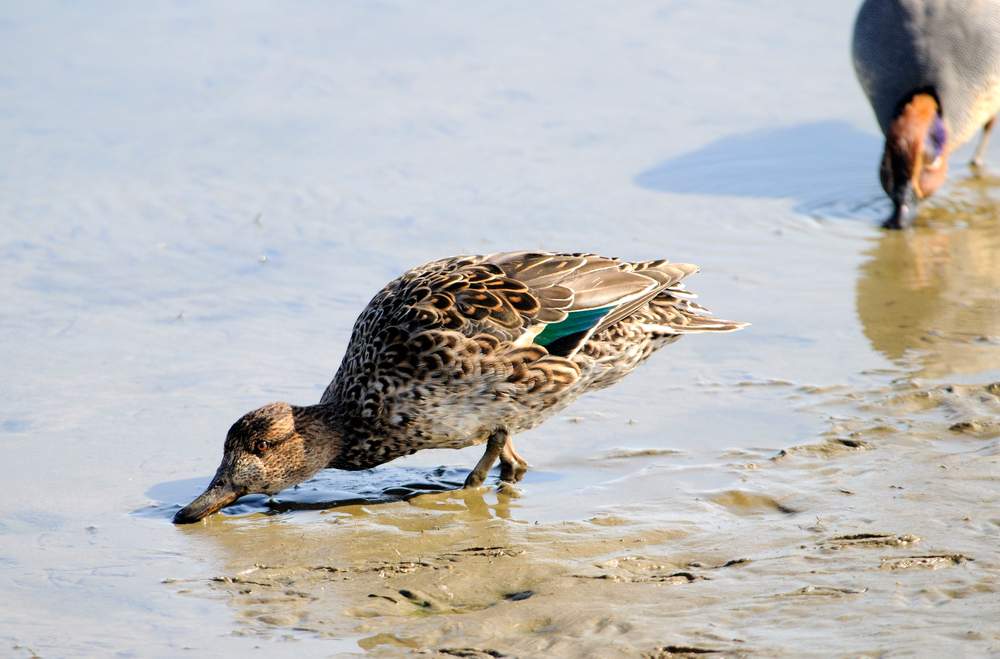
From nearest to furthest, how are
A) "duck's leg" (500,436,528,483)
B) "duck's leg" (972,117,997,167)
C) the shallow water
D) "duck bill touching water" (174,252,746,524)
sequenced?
1. the shallow water
2. "duck bill touching water" (174,252,746,524)
3. "duck's leg" (500,436,528,483)
4. "duck's leg" (972,117,997,167)

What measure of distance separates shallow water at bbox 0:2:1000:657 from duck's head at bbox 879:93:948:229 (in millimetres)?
274

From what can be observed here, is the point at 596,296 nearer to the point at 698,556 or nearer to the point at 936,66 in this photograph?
the point at 698,556

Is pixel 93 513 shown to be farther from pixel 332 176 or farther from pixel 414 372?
pixel 332 176

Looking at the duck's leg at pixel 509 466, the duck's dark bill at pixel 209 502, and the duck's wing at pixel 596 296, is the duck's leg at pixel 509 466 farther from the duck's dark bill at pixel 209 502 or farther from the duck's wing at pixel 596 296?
the duck's dark bill at pixel 209 502

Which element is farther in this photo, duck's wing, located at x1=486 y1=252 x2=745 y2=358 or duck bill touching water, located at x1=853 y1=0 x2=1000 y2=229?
duck bill touching water, located at x1=853 y1=0 x2=1000 y2=229

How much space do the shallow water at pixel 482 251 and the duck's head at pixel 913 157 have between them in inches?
10.8

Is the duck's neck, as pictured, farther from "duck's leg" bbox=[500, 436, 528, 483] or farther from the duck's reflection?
the duck's reflection

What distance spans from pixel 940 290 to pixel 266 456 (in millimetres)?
5056

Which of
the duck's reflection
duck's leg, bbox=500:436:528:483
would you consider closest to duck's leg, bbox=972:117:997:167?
the duck's reflection

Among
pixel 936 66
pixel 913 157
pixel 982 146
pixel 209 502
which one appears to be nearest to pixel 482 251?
pixel 209 502

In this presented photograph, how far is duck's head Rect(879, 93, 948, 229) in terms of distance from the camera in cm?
950

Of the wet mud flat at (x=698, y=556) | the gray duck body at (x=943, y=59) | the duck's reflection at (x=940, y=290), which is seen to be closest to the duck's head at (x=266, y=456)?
the wet mud flat at (x=698, y=556)

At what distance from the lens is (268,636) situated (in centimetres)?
414

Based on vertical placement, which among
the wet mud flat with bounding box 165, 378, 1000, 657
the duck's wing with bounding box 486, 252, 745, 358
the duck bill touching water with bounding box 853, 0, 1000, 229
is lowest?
the wet mud flat with bounding box 165, 378, 1000, 657
